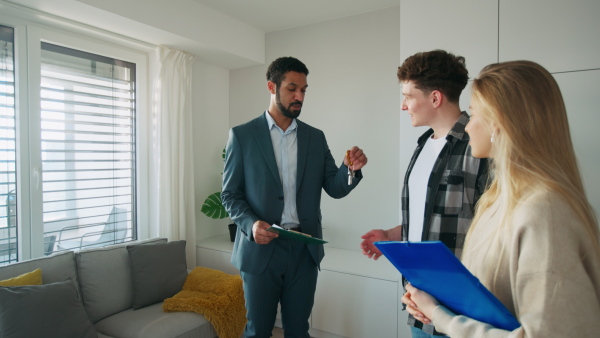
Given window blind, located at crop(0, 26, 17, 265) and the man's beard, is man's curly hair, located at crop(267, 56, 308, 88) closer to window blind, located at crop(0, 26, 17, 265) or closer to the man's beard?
the man's beard

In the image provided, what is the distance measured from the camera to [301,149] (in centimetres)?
202

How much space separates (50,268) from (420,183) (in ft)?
7.20

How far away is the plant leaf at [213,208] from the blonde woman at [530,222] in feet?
9.77

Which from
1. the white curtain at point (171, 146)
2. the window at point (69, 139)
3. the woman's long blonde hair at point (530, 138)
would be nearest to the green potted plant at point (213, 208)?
the white curtain at point (171, 146)

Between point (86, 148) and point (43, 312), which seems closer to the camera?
point (43, 312)

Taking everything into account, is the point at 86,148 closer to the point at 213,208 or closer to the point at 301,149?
the point at 213,208

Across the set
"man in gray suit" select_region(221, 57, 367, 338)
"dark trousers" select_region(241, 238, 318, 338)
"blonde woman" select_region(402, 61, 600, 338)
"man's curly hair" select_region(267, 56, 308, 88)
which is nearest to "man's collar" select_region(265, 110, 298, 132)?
"man in gray suit" select_region(221, 57, 367, 338)

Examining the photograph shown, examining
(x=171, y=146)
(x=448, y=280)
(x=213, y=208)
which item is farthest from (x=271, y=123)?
(x=213, y=208)

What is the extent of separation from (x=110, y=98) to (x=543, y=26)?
3.04 meters

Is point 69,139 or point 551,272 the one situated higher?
point 69,139

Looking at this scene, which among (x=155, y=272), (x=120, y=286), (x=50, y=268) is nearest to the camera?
(x=50, y=268)

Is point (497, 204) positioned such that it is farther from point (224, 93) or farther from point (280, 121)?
point (224, 93)

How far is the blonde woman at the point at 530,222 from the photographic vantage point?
68 centimetres

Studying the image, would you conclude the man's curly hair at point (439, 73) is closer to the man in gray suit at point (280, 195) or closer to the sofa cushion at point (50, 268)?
the man in gray suit at point (280, 195)
